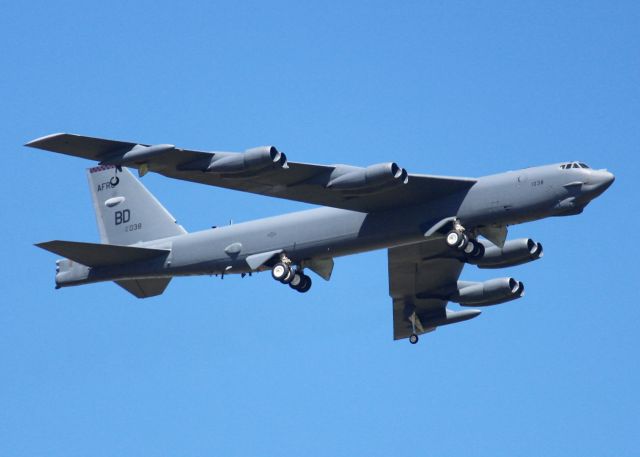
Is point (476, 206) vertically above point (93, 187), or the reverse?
point (93, 187)

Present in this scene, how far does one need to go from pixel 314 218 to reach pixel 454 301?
864cm

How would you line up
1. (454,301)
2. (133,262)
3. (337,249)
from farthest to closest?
1. (454,301)
2. (133,262)
3. (337,249)

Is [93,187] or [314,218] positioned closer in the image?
[314,218]

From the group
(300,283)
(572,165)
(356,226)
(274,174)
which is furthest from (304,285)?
(572,165)

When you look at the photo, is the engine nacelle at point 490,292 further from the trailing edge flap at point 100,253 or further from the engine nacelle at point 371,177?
the trailing edge flap at point 100,253

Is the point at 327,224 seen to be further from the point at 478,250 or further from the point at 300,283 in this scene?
the point at 478,250

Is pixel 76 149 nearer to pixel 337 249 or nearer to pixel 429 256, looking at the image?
pixel 337 249

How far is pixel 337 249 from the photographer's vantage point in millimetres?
43844

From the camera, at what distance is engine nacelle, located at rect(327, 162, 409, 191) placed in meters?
40.4

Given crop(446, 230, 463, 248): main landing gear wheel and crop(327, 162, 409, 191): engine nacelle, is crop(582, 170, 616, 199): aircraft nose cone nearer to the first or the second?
crop(446, 230, 463, 248): main landing gear wheel

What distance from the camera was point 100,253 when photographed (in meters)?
46.4

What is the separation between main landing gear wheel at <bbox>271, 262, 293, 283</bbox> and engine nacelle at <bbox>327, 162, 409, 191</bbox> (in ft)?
14.3

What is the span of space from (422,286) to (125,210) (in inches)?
472

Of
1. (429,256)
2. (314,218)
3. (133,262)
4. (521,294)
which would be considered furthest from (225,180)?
(521,294)
